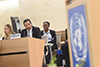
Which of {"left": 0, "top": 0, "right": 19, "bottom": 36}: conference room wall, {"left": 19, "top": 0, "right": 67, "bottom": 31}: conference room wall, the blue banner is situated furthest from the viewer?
{"left": 0, "top": 0, "right": 19, "bottom": 36}: conference room wall

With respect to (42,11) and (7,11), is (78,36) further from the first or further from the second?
(7,11)

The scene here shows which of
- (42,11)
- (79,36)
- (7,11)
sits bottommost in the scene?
(79,36)

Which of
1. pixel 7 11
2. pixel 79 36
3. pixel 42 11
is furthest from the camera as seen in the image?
pixel 7 11

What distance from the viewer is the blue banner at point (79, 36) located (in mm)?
1220

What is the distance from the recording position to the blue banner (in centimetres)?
122

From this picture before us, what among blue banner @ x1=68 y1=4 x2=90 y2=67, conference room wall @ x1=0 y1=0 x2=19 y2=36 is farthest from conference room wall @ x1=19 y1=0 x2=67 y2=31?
blue banner @ x1=68 y1=4 x2=90 y2=67

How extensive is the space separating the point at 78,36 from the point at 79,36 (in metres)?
0.01

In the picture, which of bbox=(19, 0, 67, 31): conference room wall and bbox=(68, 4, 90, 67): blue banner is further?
bbox=(19, 0, 67, 31): conference room wall

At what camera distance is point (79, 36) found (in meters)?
1.27

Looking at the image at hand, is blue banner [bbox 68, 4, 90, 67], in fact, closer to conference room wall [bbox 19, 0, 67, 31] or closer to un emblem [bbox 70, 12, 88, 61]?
un emblem [bbox 70, 12, 88, 61]

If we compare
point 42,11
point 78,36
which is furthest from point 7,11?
point 78,36

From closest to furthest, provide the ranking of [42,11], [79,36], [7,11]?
[79,36] < [42,11] < [7,11]

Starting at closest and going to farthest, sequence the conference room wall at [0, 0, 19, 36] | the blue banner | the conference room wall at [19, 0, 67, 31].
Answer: the blue banner < the conference room wall at [19, 0, 67, 31] < the conference room wall at [0, 0, 19, 36]

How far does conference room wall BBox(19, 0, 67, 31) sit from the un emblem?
31.0 feet
